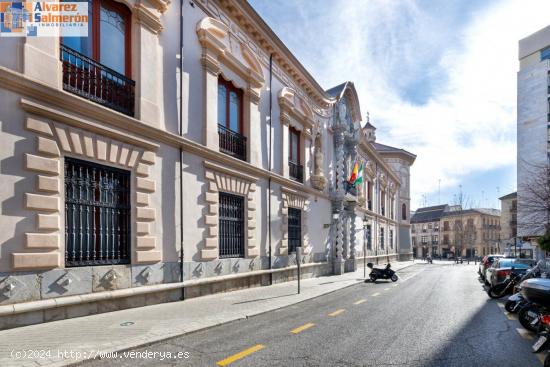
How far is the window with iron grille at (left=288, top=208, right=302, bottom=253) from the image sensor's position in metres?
19.0

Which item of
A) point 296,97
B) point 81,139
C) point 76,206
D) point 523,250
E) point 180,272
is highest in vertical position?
point 296,97

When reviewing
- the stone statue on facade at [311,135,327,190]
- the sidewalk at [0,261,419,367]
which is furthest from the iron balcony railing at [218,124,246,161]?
the stone statue on facade at [311,135,327,190]

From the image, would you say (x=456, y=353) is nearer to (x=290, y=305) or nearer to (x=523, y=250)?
(x=290, y=305)

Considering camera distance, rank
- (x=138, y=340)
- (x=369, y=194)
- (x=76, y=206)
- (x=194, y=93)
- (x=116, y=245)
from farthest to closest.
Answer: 1. (x=369, y=194)
2. (x=194, y=93)
3. (x=116, y=245)
4. (x=76, y=206)
5. (x=138, y=340)

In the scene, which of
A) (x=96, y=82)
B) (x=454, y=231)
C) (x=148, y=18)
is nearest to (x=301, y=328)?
(x=96, y=82)

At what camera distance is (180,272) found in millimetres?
11172

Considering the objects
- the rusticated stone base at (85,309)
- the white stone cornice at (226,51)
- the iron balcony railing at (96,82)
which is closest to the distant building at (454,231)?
the white stone cornice at (226,51)

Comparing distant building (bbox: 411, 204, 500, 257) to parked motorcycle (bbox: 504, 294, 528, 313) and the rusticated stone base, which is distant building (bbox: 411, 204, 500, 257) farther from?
the rusticated stone base

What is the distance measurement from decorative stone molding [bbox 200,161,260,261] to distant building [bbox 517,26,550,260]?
61.1 metres

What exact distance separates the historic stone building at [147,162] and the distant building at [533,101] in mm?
60426

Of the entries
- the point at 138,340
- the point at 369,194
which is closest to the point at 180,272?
the point at 138,340

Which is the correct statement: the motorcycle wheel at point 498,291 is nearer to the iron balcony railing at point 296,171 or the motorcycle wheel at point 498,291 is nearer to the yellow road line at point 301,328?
the yellow road line at point 301,328

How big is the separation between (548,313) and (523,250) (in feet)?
220

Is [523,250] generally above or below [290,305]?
below
